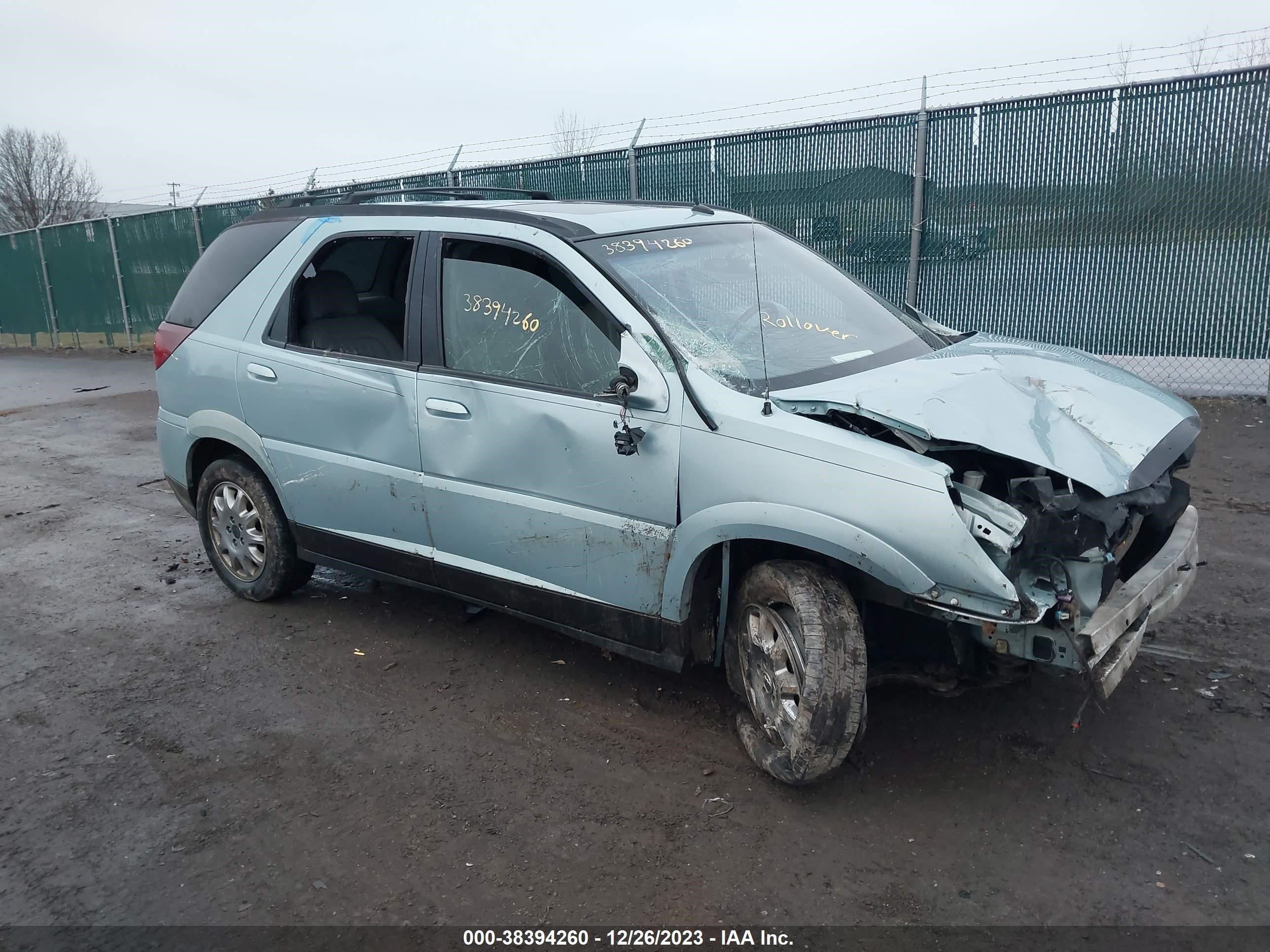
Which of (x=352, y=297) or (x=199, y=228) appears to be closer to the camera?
(x=352, y=297)

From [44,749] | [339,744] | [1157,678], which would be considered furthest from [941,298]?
[44,749]

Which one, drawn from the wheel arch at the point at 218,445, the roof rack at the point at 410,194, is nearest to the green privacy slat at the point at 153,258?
the wheel arch at the point at 218,445

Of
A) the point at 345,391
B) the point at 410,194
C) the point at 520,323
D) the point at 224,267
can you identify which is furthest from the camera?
the point at 224,267

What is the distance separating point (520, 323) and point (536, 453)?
22.1 inches

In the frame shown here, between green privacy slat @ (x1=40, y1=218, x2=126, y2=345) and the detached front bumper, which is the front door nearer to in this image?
the detached front bumper

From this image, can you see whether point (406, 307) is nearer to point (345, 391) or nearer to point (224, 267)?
point (345, 391)

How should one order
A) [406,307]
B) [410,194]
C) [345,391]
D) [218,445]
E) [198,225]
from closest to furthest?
[406,307] < [345,391] < [410,194] < [218,445] < [198,225]

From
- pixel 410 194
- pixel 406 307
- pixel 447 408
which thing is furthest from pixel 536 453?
pixel 410 194

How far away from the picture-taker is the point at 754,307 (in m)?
4.01

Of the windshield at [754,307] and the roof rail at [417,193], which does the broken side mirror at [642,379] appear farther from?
the roof rail at [417,193]

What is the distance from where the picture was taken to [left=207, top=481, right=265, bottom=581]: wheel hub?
515 cm

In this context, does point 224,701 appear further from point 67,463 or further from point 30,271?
point 30,271

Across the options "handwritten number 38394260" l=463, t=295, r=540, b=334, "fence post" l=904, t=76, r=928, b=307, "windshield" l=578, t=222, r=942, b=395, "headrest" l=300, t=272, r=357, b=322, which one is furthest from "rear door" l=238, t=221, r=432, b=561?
"fence post" l=904, t=76, r=928, b=307

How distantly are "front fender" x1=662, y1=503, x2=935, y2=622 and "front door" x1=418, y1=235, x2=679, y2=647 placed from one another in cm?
7
